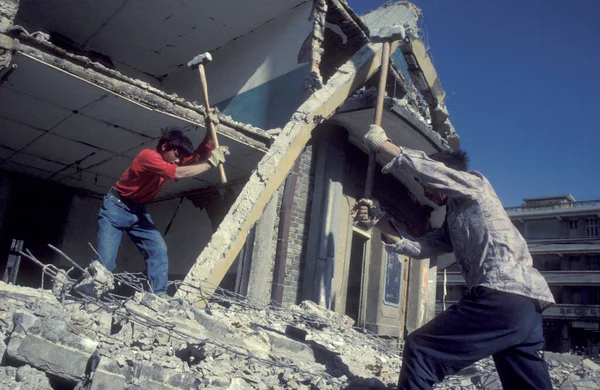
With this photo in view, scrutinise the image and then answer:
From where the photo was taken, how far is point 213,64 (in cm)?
805

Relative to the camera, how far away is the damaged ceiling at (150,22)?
6.96m

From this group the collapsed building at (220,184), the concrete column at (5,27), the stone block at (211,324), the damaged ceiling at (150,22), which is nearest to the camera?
the collapsed building at (220,184)

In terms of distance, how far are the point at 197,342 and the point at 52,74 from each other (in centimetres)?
324

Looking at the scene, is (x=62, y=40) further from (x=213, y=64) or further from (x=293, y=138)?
(x=293, y=138)

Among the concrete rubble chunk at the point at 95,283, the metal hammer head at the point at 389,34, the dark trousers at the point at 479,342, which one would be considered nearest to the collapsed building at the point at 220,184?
the concrete rubble chunk at the point at 95,283

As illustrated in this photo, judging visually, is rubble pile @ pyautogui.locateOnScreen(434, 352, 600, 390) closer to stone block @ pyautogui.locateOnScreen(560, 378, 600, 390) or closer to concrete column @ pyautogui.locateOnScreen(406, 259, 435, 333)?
stone block @ pyautogui.locateOnScreen(560, 378, 600, 390)

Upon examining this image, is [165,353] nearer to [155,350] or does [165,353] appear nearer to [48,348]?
[155,350]

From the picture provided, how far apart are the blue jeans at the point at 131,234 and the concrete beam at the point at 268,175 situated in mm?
276

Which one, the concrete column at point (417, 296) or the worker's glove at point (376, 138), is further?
the concrete column at point (417, 296)

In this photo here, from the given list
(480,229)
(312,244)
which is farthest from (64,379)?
(312,244)

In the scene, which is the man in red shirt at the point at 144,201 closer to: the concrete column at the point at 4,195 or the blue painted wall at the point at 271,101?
the blue painted wall at the point at 271,101

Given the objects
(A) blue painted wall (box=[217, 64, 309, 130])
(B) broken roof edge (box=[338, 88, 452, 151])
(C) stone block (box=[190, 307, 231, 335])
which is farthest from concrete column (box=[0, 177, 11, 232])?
(C) stone block (box=[190, 307, 231, 335])

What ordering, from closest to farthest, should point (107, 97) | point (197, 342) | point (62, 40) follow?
point (197, 342) → point (107, 97) → point (62, 40)

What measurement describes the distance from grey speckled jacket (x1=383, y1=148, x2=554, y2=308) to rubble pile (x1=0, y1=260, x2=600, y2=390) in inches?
39.4
